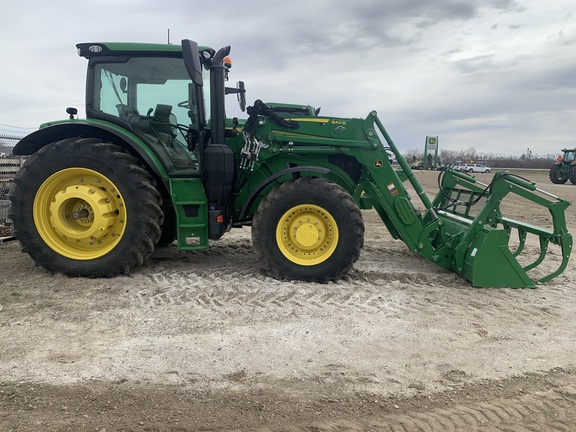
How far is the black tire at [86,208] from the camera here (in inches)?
195

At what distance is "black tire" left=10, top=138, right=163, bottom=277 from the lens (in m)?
4.96

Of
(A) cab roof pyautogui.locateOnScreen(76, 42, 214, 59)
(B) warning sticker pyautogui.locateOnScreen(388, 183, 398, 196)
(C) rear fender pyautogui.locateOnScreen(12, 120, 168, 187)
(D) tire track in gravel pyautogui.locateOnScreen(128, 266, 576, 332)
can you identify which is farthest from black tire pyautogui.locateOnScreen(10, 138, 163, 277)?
(B) warning sticker pyautogui.locateOnScreen(388, 183, 398, 196)

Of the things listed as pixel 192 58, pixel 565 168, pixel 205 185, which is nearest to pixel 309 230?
pixel 205 185

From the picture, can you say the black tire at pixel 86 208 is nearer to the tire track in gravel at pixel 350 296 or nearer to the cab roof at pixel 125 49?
the tire track in gravel at pixel 350 296

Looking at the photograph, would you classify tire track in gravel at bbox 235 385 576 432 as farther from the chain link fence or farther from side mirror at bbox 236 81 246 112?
the chain link fence

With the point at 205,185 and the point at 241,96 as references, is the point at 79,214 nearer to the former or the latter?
the point at 205,185

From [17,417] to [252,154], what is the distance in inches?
139

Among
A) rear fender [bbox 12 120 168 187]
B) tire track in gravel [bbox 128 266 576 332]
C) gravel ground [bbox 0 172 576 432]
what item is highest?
rear fender [bbox 12 120 168 187]

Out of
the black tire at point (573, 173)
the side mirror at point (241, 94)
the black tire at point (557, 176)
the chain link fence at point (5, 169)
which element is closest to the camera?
the side mirror at point (241, 94)

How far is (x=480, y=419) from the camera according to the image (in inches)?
103

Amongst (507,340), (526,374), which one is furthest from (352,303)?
(526,374)

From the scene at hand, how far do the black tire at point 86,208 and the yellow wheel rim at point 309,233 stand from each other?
4.68ft

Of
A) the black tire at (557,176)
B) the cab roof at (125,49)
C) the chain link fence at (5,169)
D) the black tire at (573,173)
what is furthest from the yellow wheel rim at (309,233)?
the black tire at (557,176)

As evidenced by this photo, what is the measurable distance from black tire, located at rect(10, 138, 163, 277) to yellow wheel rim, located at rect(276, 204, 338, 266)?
1.43 meters
